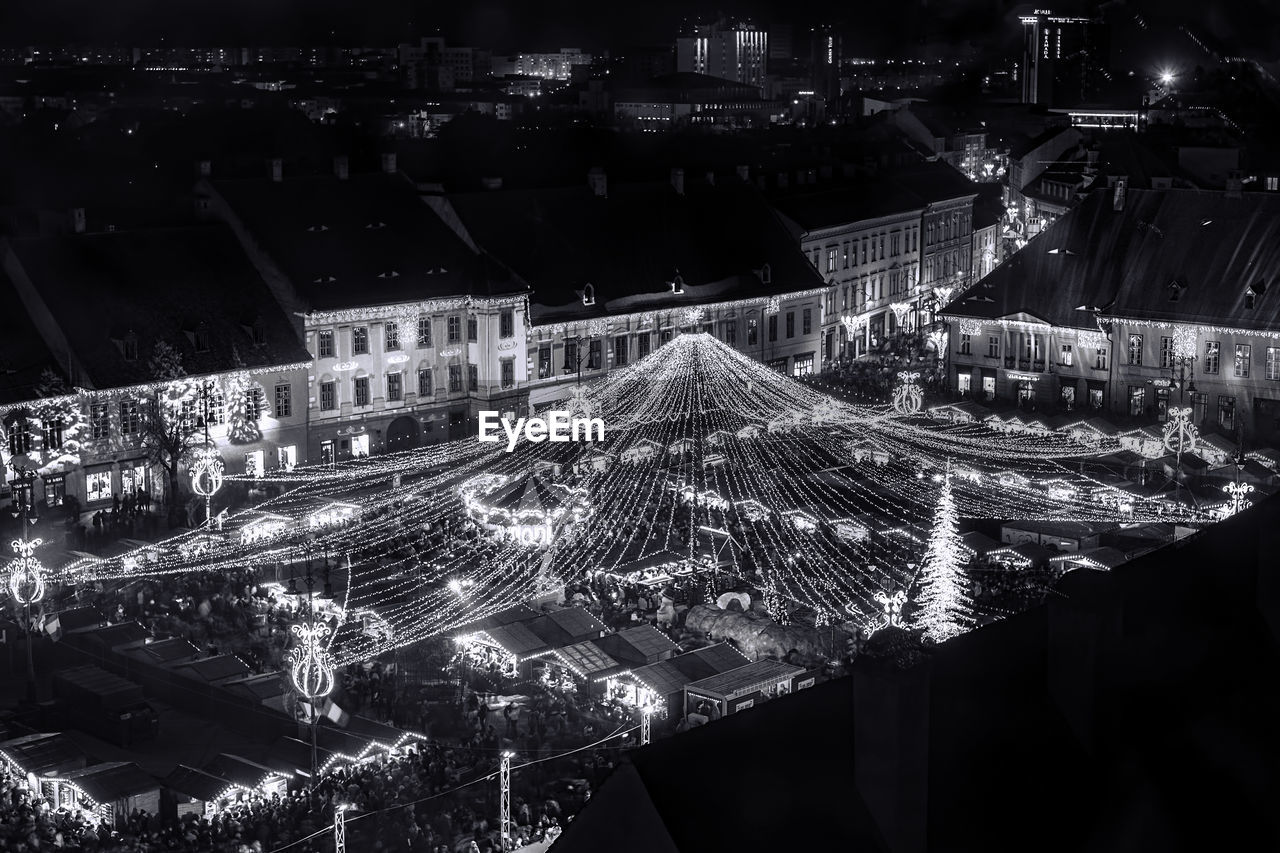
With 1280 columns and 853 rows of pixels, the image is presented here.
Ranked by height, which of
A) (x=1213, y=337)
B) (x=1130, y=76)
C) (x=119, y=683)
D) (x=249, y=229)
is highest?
(x=1130, y=76)

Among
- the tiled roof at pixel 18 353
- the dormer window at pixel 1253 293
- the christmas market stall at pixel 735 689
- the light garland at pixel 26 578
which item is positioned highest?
the dormer window at pixel 1253 293

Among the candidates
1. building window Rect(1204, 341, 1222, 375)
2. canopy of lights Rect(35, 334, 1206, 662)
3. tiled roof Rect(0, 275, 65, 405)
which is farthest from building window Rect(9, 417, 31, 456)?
building window Rect(1204, 341, 1222, 375)

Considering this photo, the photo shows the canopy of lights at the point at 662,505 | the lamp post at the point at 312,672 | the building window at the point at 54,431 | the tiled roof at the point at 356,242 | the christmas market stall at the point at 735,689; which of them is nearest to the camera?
the lamp post at the point at 312,672

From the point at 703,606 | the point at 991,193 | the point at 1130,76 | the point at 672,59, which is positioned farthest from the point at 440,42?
the point at 703,606

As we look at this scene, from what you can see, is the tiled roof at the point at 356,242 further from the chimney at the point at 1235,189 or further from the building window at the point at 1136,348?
the chimney at the point at 1235,189

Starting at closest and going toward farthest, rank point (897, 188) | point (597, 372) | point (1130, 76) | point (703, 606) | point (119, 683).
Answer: point (119, 683) < point (703, 606) < point (597, 372) < point (897, 188) < point (1130, 76)

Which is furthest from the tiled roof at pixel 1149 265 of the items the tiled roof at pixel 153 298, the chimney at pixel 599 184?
the tiled roof at pixel 153 298

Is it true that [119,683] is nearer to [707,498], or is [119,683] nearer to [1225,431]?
[707,498]
